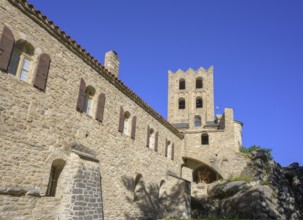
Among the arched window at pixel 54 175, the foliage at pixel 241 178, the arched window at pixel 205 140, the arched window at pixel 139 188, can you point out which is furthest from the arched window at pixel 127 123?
the arched window at pixel 205 140

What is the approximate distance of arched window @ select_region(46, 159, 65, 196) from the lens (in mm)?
9359

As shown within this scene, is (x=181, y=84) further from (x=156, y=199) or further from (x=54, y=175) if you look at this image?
(x=54, y=175)

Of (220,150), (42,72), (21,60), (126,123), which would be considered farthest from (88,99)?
(220,150)

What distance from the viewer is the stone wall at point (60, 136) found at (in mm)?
7980

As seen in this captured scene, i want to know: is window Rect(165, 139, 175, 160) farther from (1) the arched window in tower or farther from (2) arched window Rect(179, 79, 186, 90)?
(2) arched window Rect(179, 79, 186, 90)

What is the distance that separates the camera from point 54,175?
970cm

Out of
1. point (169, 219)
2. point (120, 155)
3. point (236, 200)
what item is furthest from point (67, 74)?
point (236, 200)

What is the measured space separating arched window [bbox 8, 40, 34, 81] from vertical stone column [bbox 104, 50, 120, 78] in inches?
232

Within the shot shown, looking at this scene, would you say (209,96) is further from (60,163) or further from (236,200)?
(60,163)

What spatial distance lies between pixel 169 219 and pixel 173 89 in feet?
69.5

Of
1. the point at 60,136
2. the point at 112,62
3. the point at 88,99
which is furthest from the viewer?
the point at 112,62

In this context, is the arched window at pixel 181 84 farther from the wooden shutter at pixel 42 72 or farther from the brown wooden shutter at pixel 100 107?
the wooden shutter at pixel 42 72

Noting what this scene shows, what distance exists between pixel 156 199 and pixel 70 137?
8208 millimetres

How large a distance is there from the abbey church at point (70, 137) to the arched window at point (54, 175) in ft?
0.12
